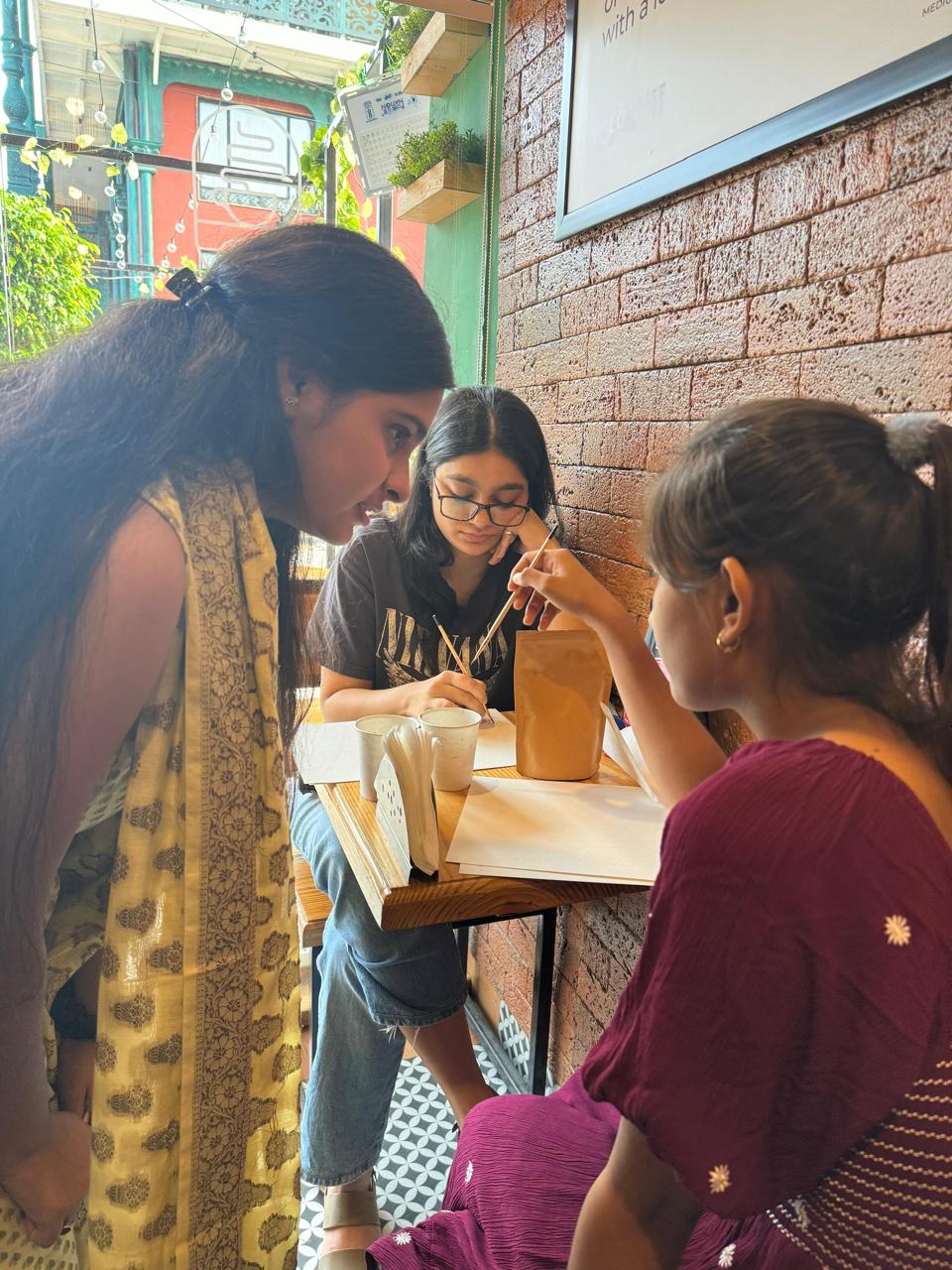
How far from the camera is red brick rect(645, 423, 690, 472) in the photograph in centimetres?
145

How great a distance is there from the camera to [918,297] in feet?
3.21

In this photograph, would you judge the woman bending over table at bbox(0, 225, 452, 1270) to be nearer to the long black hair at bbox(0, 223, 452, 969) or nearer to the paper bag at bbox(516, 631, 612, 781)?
the long black hair at bbox(0, 223, 452, 969)

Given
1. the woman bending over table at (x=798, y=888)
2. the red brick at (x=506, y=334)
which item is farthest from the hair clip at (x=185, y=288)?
the red brick at (x=506, y=334)

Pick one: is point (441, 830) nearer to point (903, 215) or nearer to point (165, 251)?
point (903, 215)

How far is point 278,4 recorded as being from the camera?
2564mm

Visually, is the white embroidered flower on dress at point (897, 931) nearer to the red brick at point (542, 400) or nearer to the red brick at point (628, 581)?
the red brick at point (628, 581)

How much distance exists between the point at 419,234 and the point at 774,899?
284cm

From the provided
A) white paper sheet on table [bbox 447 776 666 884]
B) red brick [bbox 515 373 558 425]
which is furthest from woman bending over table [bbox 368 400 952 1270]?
red brick [bbox 515 373 558 425]

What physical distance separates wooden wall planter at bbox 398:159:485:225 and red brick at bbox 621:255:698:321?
999mm

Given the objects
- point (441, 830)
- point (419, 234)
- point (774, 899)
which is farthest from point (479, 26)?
point (774, 899)

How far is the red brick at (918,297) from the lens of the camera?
0.94 meters

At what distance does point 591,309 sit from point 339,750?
1.08 meters

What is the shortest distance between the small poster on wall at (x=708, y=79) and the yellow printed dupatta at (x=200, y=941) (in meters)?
0.92

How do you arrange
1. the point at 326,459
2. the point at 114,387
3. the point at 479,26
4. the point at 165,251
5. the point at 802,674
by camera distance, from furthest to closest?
1. the point at 165,251
2. the point at 479,26
3. the point at 326,459
4. the point at 114,387
5. the point at 802,674
